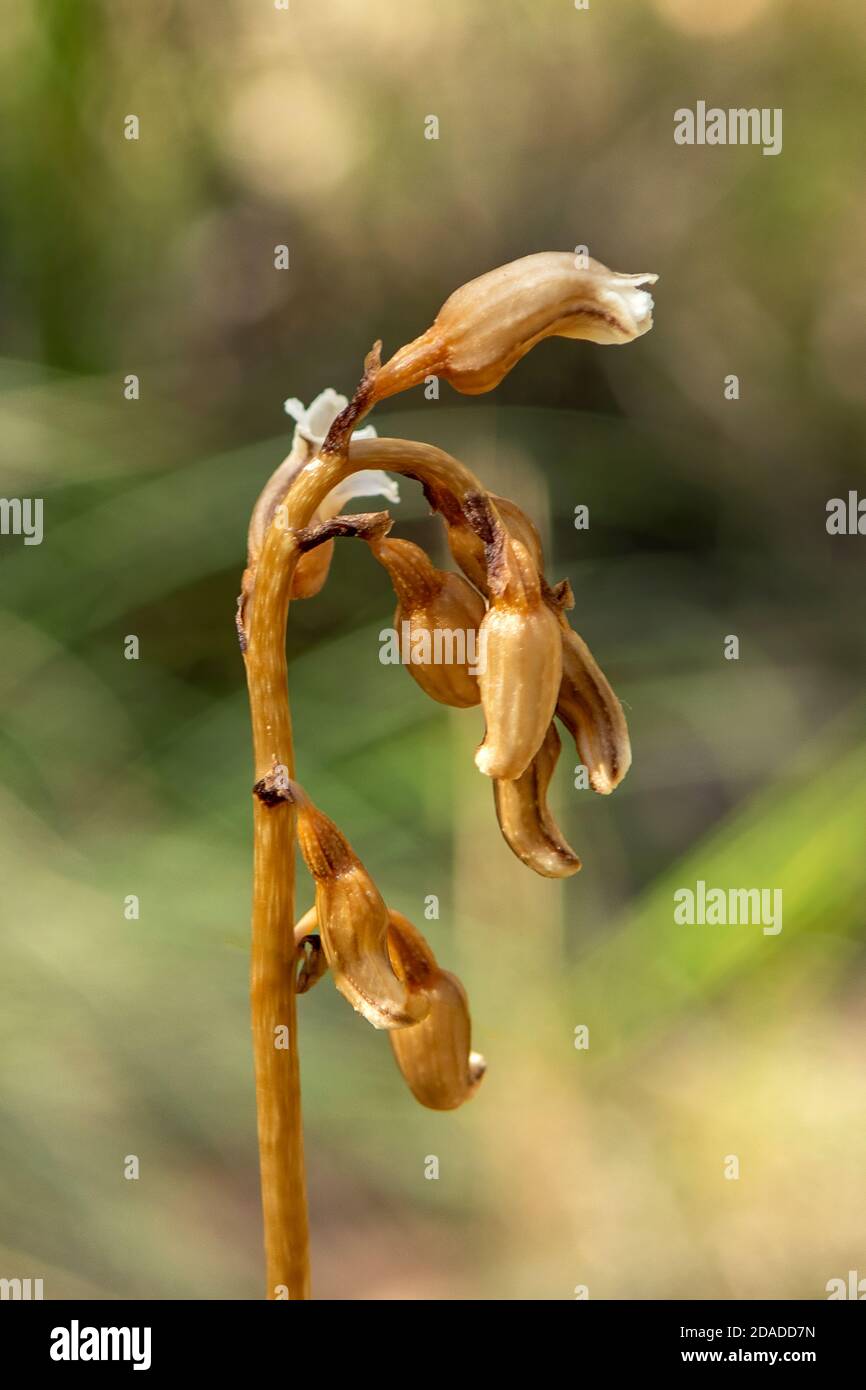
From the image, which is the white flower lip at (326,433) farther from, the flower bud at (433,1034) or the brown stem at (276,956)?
the flower bud at (433,1034)

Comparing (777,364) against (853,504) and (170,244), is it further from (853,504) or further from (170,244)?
(170,244)

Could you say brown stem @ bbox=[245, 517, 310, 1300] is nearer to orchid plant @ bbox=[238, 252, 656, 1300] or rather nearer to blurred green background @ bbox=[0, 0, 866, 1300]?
orchid plant @ bbox=[238, 252, 656, 1300]

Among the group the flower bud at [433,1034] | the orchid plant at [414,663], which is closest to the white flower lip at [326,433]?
the orchid plant at [414,663]

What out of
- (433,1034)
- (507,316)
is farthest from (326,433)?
(433,1034)

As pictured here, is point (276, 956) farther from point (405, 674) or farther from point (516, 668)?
point (405, 674)

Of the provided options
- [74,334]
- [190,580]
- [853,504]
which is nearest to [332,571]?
[190,580]

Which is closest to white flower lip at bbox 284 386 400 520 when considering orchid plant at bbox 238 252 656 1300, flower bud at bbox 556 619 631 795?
orchid plant at bbox 238 252 656 1300
